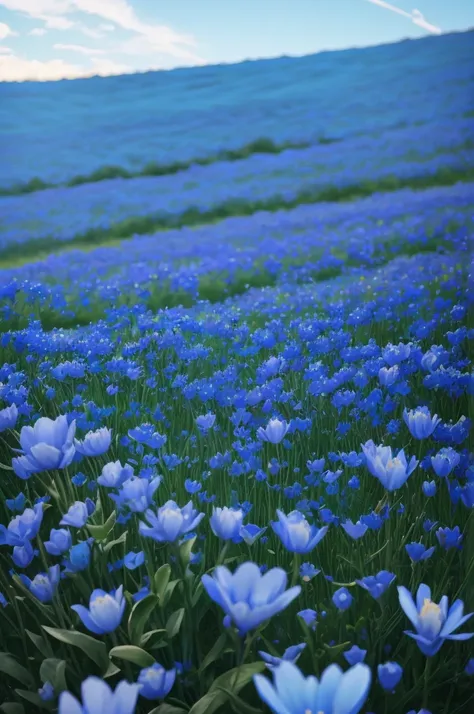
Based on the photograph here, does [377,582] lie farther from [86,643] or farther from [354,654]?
[86,643]

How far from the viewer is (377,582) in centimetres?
90

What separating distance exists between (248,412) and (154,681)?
0.54m

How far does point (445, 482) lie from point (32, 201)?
1033 millimetres

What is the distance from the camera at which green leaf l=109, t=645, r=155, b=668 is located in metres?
0.81

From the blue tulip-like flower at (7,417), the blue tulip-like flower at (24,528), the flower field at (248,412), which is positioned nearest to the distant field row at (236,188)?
the flower field at (248,412)

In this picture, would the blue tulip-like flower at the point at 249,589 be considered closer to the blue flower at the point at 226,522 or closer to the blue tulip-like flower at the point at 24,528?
the blue flower at the point at 226,522

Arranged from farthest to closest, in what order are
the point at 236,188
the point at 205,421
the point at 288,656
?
1. the point at 236,188
2. the point at 205,421
3. the point at 288,656

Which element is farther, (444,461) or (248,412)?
(248,412)

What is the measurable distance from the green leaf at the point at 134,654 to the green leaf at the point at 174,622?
5 centimetres

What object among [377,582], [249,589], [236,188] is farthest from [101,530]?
[236,188]

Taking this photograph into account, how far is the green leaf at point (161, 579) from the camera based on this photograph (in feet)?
2.97

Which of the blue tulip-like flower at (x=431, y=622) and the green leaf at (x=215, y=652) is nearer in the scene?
the blue tulip-like flower at (x=431, y=622)

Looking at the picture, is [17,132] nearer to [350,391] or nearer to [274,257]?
[274,257]

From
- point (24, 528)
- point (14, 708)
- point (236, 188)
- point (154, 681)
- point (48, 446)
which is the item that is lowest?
point (14, 708)
